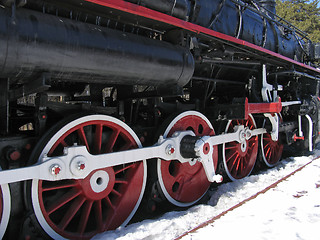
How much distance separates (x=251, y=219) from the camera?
2.50 meters

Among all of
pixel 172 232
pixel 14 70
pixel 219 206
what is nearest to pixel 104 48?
pixel 14 70

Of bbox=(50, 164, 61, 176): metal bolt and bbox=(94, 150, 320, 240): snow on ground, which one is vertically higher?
bbox=(50, 164, 61, 176): metal bolt

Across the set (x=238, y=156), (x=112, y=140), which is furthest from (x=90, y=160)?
(x=238, y=156)

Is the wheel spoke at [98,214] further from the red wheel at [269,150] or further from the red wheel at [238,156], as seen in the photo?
the red wheel at [269,150]

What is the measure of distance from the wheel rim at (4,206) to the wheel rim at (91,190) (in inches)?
6.4

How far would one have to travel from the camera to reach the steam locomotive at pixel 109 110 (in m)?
1.91

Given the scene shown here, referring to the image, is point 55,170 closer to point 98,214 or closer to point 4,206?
point 4,206

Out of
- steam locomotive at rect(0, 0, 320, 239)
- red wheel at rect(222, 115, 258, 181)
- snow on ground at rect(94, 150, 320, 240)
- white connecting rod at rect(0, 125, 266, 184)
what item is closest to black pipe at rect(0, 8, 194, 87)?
steam locomotive at rect(0, 0, 320, 239)

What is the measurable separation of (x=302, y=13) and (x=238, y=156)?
939 inches

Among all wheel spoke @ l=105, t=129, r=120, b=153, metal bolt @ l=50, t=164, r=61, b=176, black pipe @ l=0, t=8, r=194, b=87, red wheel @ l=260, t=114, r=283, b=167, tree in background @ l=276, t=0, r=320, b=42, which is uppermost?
tree in background @ l=276, t=0, r=320, b=42

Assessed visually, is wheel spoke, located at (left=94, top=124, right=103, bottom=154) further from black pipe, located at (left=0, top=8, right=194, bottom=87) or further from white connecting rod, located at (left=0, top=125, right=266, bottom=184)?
black pipe, located at (left=0, top=8, right=194, bottom=87)

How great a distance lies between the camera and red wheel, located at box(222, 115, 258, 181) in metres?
4.07

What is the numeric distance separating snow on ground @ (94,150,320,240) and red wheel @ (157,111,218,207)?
0.24 metres

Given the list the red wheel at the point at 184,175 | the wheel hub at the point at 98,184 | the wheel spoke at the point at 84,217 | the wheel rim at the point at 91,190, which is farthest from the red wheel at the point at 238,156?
the wheel spoke at the point at 84,217
